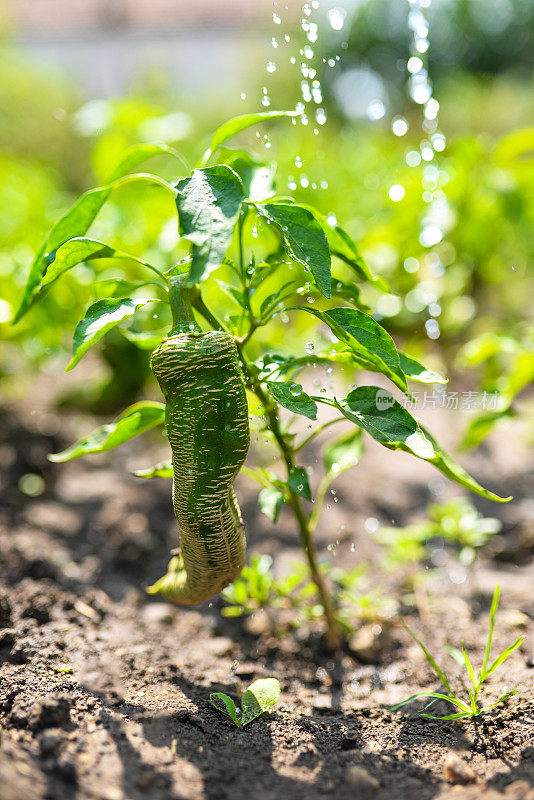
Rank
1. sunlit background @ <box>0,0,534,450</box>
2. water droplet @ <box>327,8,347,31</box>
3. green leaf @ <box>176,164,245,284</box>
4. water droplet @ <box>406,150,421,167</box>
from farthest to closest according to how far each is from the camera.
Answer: water droplet @ <box>406,150,421,167</box>, sunlit background @ <box>0,0,534,450</box>, water droplet @ <box>327,8,347,31</box>, green leaf @ <box>176,164,245,284</box>

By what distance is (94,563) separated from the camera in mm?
1832

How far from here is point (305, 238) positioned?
3.18ft

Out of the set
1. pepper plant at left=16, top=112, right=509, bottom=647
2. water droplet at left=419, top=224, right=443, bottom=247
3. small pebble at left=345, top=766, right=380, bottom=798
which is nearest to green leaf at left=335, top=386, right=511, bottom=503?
pepper plant at left=16, top=112, right=509, bottom=647

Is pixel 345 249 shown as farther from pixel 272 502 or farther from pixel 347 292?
pixel 272 502

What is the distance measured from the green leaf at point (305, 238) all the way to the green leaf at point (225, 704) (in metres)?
0.75

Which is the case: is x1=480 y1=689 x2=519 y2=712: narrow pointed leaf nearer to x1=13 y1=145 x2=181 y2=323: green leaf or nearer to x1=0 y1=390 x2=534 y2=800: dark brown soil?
x1=0 y1=390 x2=534 y2=800: dark brown soil

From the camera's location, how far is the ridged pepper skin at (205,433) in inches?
37.6

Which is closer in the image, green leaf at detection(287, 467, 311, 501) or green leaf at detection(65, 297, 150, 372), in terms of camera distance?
green leaf at detection(65, 297, 150, 372)

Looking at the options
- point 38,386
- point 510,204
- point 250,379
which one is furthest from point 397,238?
point 38,386

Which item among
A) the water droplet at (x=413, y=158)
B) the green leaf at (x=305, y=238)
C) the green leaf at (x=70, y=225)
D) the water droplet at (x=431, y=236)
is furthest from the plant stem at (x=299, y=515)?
the water droplet at (x=413, y=158)

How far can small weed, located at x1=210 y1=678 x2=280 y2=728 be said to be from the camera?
3.90 ft

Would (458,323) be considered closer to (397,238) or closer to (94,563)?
(397,238)

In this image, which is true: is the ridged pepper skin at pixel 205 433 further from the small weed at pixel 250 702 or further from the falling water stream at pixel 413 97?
the falling water stream at pixel 413 97

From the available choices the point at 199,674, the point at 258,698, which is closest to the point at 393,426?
the point at 258,698
